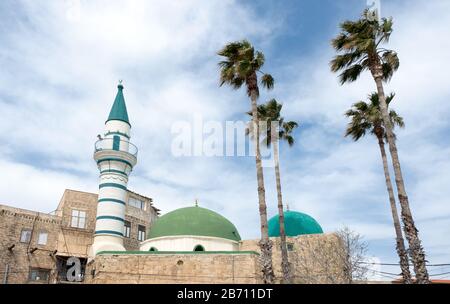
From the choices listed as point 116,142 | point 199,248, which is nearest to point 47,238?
point 116,142

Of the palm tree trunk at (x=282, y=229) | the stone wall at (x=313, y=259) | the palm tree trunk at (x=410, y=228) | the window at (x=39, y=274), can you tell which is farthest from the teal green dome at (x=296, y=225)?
the window at (x=39, y=274)

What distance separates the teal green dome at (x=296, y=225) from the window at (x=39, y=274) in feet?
56.0

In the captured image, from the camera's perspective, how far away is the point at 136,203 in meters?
35.9

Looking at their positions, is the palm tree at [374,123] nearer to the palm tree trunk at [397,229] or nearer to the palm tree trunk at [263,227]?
the palm tree trunk at [397,229]

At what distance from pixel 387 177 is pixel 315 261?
25.4 feet

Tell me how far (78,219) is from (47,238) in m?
2.67

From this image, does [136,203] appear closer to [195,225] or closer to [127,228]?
[127,228]

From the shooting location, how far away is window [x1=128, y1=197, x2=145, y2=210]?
35188 millimetres

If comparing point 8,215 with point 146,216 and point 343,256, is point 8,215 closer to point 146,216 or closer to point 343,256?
point 146,216

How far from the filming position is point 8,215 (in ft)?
94.7

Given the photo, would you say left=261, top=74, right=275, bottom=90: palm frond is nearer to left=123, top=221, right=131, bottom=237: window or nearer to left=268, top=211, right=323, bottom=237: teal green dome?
left=268, top=211, right=323, bottom=237: teal green dome

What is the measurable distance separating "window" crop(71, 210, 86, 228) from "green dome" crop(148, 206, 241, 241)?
7352 millimetres

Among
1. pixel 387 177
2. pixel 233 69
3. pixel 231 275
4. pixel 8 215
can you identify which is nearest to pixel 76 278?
pixel 8 215
